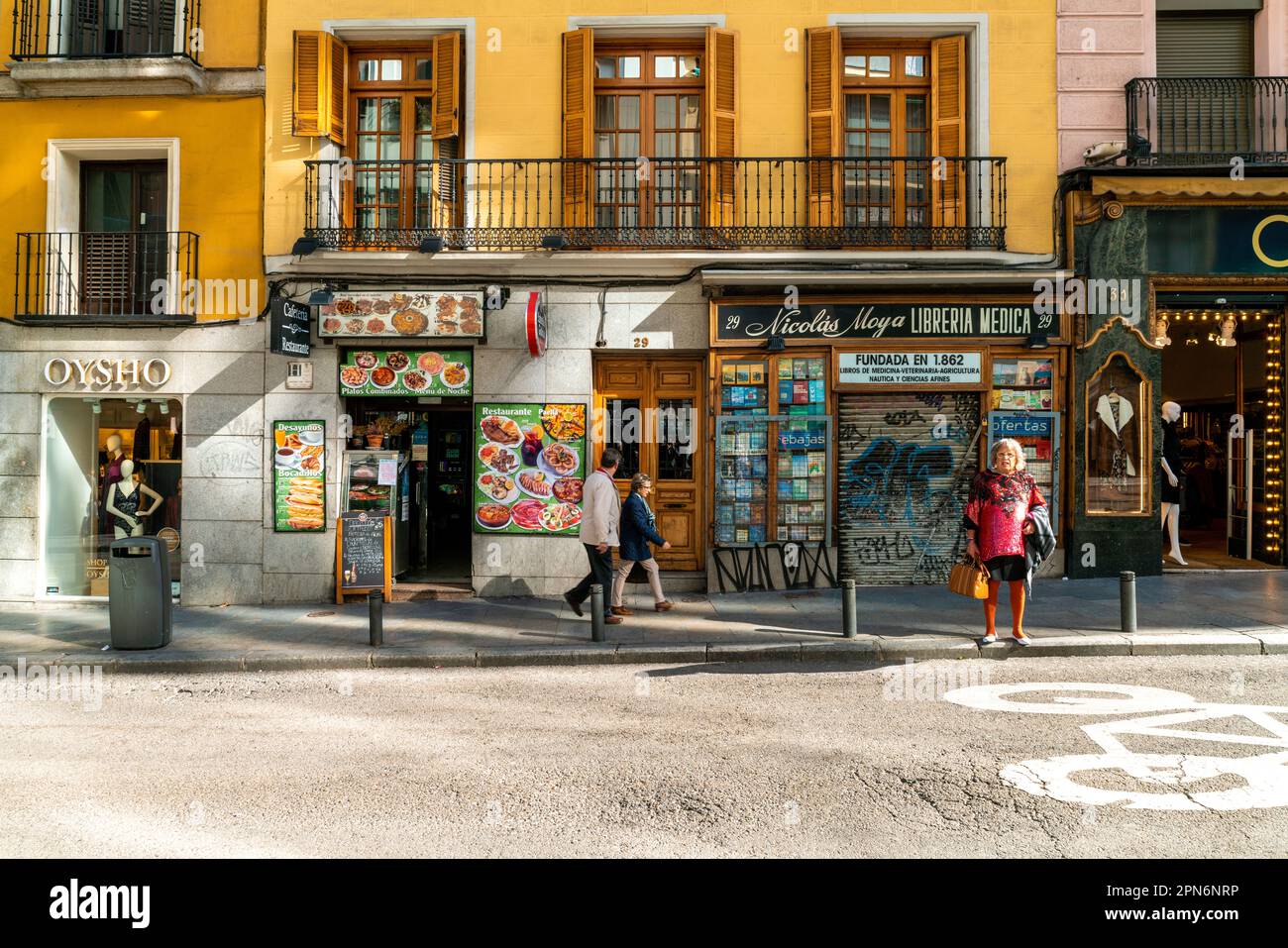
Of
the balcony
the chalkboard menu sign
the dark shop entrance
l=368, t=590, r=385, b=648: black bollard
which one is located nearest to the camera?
l=368, t=590, r=385, b=648: black bollard

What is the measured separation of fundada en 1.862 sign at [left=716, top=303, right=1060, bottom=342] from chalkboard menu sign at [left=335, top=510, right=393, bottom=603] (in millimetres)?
5195

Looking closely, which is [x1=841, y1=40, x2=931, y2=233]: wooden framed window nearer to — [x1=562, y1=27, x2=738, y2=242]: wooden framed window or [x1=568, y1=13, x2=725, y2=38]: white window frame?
[x1=562, y1=27, x2=738, y2=242]: wooden framed window

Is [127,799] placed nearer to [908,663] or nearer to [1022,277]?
[908,663]

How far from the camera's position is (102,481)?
12.8 meters

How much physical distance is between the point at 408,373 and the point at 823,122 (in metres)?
6.51

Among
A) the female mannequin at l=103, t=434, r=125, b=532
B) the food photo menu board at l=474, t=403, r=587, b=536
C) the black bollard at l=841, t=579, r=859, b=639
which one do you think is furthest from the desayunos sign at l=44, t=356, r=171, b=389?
the black bollard at l=841, t=579, r=859, b=639

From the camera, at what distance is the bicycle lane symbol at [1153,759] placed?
4766 mm

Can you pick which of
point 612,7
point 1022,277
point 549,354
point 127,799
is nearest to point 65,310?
point 549,354

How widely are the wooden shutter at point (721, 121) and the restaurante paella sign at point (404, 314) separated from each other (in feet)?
11.2

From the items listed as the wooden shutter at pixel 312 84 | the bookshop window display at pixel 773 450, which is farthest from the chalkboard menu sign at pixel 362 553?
the wooden shutter at pixel 312 84

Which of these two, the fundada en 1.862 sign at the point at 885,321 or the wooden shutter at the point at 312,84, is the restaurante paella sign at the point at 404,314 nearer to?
the wooden shutter at the point at 312,84

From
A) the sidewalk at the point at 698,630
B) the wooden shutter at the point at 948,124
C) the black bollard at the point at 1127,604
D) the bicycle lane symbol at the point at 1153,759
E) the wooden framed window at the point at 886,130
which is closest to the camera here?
the bicycle lane symbol at the point at 1153,759

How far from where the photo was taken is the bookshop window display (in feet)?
40.2

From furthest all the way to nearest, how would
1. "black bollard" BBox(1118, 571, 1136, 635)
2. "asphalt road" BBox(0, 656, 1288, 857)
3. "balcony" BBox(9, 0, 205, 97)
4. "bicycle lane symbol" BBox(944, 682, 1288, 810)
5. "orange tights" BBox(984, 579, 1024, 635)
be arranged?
"balcony" BBox(9, 0, 205, 97) < "black bollard" BBox(1118, 571, 1136, 635) < "orange tights" BBox(984, 579, 1024, 635) < "bicycle lane symbol" BBox(944, 682, 1288, 810) < "asphalt road" BBox(0, 656, 1288, 857)
